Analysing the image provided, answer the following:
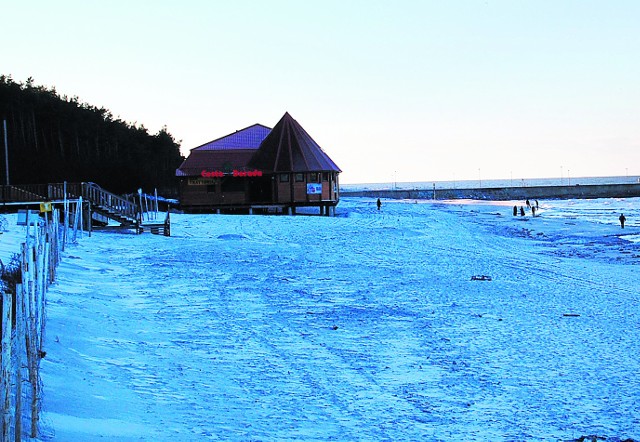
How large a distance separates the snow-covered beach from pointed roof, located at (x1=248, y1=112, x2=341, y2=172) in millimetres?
24253

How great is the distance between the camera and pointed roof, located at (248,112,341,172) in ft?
147

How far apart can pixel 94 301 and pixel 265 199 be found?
34055mm

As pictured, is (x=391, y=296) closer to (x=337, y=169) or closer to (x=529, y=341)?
(x=529, y=341)

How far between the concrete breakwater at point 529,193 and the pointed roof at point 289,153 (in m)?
67.2

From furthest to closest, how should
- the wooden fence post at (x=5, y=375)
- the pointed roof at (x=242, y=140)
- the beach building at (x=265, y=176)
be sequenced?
the pointed roof at (x=242, y=140), the beach building at (x=265, y=176), the wooden fence post at (x=5, y=375)

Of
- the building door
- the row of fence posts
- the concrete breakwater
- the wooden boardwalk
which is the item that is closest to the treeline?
the building door

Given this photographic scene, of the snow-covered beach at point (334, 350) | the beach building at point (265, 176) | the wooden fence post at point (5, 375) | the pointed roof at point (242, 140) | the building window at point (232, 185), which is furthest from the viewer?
the pointed roof at point (242, 140)

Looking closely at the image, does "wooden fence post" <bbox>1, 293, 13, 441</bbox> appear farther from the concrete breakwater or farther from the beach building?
the concrete breakwater

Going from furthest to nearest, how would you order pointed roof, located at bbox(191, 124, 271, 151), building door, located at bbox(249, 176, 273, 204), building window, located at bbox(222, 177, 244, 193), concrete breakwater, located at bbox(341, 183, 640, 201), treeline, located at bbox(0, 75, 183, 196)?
concrete breakwater, located at bbox(341, 183, 640, 201), treeline, located at bbox(0, 75, 183, 196), pointed roof, located at bbox(191, 124, 271, 151), building window, located at bbox(222, 177, 244, 193), building door, located at bbox(249, 176, 273, 204)

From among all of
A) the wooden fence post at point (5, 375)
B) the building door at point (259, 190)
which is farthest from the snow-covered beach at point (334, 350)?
the building door at point (259, 190)

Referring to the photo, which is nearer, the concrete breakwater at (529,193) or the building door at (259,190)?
the building door at (259,190)

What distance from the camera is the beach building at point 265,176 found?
45125mm

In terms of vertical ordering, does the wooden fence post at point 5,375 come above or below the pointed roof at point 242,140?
below

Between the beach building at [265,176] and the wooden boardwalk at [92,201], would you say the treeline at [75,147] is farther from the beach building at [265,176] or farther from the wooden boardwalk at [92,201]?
the wooden boardwalk at [92,201]
